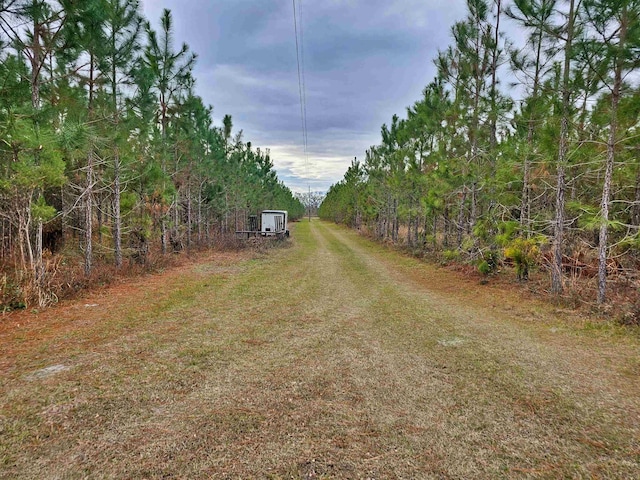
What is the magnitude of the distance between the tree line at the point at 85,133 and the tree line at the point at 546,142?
27.0 ft

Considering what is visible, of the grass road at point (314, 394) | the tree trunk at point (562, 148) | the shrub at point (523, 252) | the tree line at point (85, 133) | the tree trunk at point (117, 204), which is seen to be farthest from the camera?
the tree trunk at point (117, 204)

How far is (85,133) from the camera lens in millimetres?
5250

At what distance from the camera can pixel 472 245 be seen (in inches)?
337

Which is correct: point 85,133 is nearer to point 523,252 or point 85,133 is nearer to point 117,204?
point 117,204

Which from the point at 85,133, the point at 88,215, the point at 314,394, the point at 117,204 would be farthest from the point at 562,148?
the point at 117,204

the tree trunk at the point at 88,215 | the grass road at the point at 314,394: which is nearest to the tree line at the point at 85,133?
the tree trunk at the point at 88,215

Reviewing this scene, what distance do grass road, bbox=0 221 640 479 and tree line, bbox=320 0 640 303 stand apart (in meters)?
2.28

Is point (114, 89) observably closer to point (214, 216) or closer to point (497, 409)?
point (497, 409)

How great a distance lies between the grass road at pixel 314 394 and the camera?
216 centimetres

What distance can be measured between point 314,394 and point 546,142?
650 centimetres

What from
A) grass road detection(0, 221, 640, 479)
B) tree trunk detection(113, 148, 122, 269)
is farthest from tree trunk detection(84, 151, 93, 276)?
grass road detection(0, 221, 640, 479)

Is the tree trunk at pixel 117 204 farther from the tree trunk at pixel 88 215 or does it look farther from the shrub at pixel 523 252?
the shrub at pixel 523 252

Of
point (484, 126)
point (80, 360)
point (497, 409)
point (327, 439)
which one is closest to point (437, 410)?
point (497, 409)

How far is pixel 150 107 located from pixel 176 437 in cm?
824
